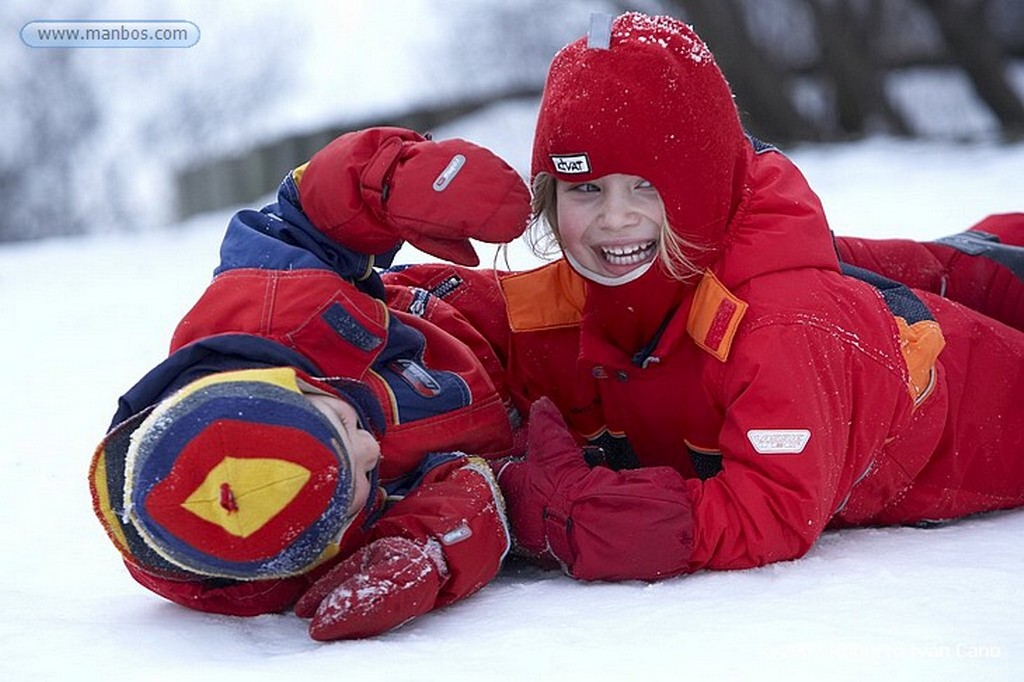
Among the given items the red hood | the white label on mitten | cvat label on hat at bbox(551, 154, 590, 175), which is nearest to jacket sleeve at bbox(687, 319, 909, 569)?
the red hood

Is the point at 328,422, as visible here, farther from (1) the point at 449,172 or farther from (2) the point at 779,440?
(2) the point at 779,440

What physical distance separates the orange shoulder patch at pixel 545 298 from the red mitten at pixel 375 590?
0.66 metres

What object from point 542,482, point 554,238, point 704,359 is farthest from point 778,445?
point 554,238

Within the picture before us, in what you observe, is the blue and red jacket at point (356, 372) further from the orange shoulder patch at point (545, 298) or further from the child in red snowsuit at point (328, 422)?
the orange shoulder patch at point (545, 298)

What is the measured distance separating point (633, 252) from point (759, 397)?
1.11 feet

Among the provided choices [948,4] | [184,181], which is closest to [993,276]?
[948,4]

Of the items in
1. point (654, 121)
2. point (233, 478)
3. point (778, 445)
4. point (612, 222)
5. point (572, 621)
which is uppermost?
point (654, 121)

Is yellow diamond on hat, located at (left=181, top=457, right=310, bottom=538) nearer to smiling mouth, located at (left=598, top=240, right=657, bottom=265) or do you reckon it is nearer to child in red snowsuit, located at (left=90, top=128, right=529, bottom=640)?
child in red snowsuit, located at (left=90, top=128, right=529, bottom=640)

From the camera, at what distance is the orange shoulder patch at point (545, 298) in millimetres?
2307

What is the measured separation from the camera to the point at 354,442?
1.73m

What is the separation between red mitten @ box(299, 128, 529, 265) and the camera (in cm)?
196

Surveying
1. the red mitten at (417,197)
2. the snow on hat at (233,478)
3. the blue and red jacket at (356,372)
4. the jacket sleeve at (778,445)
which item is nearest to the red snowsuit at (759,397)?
the jacket sleeve at (778,445)

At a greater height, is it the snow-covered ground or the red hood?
the red hood

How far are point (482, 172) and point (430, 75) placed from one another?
7927 millimetres
